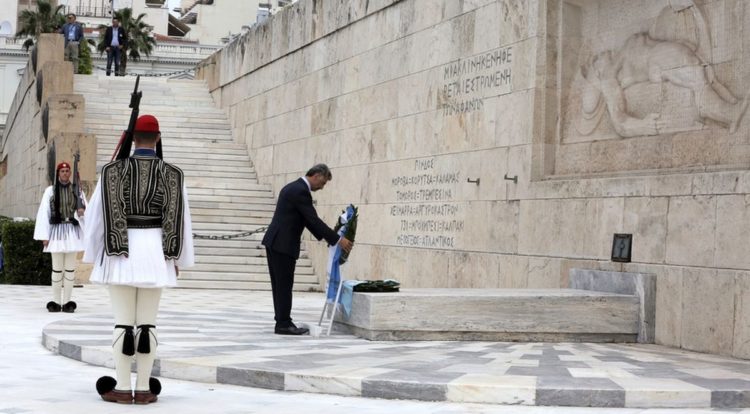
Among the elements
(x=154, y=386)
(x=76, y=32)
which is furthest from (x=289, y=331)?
(x=76, y=32)

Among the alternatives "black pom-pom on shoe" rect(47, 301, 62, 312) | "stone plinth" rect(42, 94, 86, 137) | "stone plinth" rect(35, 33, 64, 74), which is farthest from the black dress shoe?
"stone plinth" rect(35, 33, 64, 74)

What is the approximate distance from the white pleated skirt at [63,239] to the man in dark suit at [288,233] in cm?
373

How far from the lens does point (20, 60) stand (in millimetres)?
80938

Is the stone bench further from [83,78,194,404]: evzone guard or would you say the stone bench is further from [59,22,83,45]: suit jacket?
[59,22,83,45]: suit jacket

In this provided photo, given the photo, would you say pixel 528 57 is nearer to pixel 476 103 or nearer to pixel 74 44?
pixel 476 103

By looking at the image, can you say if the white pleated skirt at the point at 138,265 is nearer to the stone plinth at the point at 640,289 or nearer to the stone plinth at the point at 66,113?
the stone plinth at the point at 640,289

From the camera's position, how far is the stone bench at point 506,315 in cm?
1102

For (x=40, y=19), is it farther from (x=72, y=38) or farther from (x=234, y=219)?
(x=234, y=219)

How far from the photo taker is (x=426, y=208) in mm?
16906

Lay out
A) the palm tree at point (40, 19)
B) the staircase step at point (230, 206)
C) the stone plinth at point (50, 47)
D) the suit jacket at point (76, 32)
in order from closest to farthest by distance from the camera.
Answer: the staircase step at point (230, 206), the stone plinth at point (50, 47), the suit jacket at point (76, 32), the palm tree at point (40, 19)

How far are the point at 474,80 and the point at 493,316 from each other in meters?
5.34

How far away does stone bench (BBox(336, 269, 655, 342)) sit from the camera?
11.0 meters

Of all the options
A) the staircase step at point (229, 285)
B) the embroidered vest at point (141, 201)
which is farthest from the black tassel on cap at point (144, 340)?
the staircase step at point (229, 285)

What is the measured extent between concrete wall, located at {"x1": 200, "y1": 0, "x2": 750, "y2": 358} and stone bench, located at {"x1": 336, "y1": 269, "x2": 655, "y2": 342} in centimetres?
34
